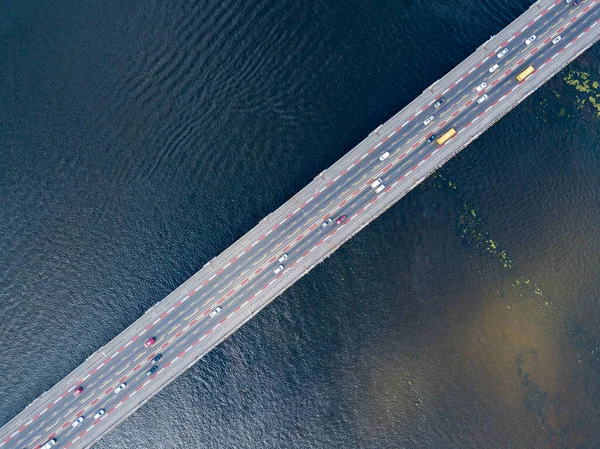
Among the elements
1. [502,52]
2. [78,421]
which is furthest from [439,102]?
[78,421]

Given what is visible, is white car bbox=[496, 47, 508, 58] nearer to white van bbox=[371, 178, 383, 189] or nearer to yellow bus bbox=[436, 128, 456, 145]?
yellow bus bbox=[436, 128, 456, 145]

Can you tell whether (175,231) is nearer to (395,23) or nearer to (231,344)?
(231,344)

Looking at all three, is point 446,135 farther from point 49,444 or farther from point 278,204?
point 49,444

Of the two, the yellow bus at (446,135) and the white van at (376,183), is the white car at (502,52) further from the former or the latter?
the white van at (376,183)

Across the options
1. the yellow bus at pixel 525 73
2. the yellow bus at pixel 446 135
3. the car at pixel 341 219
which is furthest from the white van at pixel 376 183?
the yellow bus at pixel 525 73

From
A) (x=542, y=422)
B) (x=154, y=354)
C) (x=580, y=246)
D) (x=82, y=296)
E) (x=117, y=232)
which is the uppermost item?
(x=117, y=232)

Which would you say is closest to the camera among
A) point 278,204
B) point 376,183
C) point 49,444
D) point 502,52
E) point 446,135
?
point 49,444

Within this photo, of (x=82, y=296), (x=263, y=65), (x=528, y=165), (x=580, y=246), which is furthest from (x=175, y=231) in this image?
(x=580, y=246)

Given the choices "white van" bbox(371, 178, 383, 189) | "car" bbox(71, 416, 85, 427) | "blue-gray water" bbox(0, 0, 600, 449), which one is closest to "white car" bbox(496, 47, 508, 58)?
"blue-gray water" bbox(0, 0, 600, 449)
